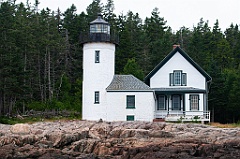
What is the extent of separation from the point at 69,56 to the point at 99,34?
57.0 ft

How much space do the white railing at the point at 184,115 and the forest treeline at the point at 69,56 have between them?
6172 mm

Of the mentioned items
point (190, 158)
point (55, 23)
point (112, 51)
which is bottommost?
point (190, 158)

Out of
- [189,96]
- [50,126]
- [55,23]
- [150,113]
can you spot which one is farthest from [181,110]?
[55,23]

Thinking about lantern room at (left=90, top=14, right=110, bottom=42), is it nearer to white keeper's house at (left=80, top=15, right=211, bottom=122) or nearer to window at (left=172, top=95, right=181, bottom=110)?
white keeper's house at (left=80, top=15, right=211, bottom=122)

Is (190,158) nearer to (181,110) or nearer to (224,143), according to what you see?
(224,143)

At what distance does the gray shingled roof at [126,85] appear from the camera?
32000 millimetres

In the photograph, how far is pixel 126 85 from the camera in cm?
3244

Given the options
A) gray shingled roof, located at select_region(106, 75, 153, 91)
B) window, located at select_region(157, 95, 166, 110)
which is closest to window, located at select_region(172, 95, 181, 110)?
window, located at select_region(157, 95, 166, 110)

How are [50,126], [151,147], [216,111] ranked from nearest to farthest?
[151,147] → [50,126] → [216,111]

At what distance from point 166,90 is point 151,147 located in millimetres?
13519

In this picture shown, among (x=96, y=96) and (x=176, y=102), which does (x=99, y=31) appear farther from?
(x=176, y=102)

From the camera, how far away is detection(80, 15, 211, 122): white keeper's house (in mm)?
31906

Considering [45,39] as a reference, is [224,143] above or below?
below

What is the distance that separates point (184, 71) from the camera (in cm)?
3500
